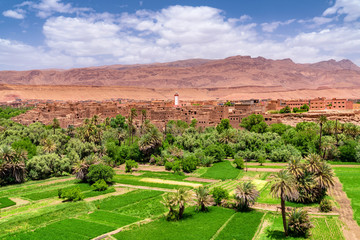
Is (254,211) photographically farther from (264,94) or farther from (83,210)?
(264,94)

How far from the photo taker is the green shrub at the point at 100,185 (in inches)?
1528

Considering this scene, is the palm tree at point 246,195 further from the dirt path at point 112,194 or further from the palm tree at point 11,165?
the palm tree at point 11,165

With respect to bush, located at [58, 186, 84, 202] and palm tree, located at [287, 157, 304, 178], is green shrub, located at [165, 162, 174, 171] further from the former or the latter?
palm tree, located at [287, 157, 304, 178]

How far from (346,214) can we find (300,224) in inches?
270

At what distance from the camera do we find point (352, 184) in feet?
121

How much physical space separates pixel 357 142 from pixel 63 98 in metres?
163

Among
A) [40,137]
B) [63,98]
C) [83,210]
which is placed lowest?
[83,210]

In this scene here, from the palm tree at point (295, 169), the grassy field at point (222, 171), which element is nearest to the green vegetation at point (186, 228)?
the palm tree at point (295, 169)

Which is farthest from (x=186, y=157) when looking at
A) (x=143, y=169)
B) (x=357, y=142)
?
(x=357, y=142)

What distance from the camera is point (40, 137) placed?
59969mm

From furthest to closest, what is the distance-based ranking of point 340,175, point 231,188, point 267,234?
point 340,175, point 231,188, point 267,234

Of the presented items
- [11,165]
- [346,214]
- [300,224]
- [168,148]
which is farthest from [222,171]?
[11,165]

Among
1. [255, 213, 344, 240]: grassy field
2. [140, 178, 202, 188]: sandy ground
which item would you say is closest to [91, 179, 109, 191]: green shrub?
[140, 178, 202, 188]: sandy ground

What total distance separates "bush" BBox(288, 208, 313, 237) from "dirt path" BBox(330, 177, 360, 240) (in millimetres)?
3013
